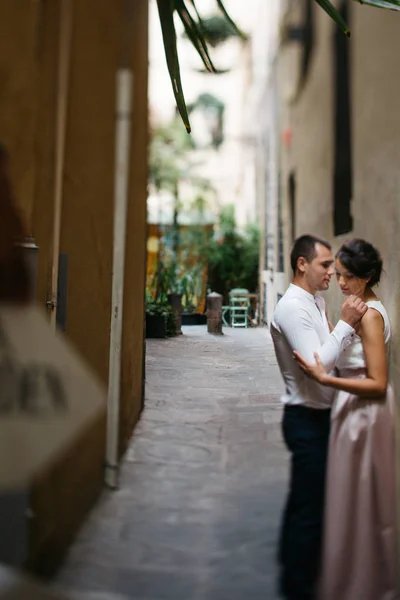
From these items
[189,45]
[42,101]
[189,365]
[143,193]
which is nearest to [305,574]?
[189,365]

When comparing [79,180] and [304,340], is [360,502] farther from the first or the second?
[79,180]

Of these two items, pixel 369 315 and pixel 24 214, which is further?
pixel 369 315

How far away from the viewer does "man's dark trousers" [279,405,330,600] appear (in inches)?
27.4

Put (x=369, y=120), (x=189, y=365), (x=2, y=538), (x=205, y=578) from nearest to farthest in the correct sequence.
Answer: (x=2, y=538) < (x=205, y=578) < (x=189, y=365) < (x=369, y=120)

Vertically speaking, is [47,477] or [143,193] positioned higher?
[143,193]

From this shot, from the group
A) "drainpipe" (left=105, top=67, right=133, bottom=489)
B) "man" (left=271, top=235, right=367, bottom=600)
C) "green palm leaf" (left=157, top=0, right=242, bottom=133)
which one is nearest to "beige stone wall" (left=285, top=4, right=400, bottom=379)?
"man" (left=271, top=235, right=367, bottom=600)

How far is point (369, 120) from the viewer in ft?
3.29

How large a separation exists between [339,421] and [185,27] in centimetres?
60

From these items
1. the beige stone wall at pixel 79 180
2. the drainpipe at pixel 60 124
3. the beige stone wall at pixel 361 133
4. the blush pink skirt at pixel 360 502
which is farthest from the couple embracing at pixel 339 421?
the drainpipe at pixel 60 124

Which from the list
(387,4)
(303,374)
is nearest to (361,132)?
(387,4)

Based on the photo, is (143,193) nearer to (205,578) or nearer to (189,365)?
(189,365)

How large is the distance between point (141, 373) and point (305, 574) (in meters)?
0.34

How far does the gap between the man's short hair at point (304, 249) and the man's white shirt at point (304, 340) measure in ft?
0.14

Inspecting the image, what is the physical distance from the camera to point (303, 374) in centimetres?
82
